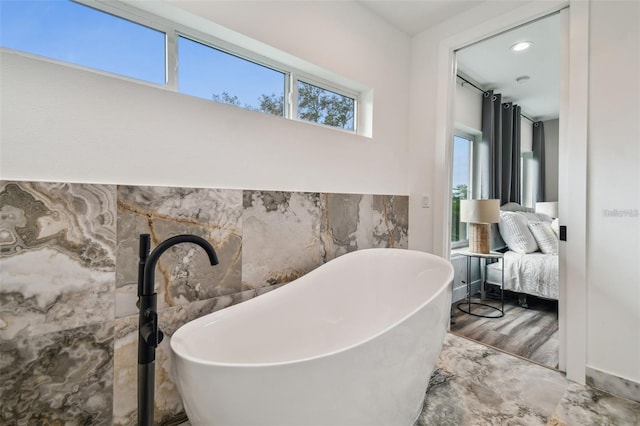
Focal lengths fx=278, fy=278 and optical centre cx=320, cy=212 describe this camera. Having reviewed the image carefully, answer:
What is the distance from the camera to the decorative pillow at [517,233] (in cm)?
296

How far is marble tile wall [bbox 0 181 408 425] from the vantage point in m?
0.94

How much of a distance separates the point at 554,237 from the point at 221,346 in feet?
11.6

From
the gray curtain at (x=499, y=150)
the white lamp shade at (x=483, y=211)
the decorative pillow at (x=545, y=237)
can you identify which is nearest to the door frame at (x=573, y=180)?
the white lamp shade at (x=483, y=211)

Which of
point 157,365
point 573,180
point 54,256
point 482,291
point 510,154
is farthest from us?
point 510,154

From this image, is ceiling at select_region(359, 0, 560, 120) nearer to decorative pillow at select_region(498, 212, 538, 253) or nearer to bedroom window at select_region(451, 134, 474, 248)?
bedroom window at select_region(451, 134, 474, 248)

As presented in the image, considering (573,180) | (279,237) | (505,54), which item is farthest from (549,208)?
(279,237)

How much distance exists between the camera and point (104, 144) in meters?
1.11

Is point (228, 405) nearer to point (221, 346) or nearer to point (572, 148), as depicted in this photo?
point (221, 346)

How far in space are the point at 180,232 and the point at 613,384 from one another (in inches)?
93.4

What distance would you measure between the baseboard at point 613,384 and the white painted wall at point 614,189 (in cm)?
2

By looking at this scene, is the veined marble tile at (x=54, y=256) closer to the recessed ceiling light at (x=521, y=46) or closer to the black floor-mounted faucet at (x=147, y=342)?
the black floor-mounted faucet at (x=147, y=342)

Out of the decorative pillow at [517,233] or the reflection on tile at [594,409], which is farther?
the decorative pillow at [517,233]

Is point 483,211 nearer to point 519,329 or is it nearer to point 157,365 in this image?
point 519,329

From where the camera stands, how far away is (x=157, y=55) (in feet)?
4.49
